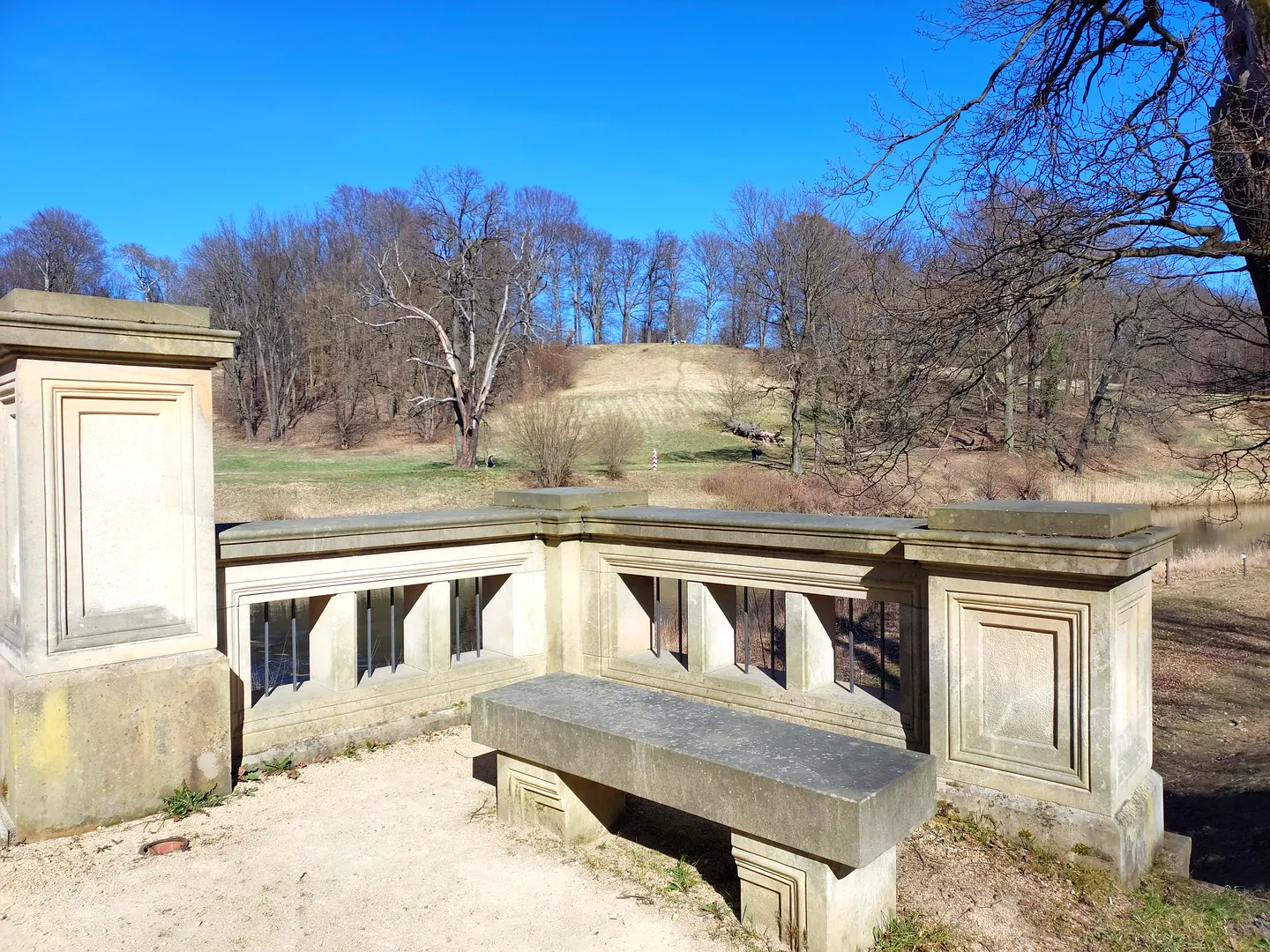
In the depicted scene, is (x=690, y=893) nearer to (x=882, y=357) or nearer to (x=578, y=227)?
(x=882, y=357)

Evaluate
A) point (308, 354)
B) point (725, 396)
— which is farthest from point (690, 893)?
point (308, 354)

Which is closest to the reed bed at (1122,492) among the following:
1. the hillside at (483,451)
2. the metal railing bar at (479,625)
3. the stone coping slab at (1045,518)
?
the hillside at (483,451)

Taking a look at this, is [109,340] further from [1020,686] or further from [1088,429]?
[1088,429]

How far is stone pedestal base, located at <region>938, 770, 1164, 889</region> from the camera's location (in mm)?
3416

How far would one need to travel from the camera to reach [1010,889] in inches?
131

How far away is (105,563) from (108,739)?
75 centimetres

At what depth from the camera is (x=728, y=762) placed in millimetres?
3000

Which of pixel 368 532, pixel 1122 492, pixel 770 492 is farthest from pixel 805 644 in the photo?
pixel 1122 492

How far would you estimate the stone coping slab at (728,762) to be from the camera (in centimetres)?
271

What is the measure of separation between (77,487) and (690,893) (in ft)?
9.95

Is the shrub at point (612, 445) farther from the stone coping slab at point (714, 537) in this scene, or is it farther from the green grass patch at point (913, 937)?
the green grass patch at point (913, 937)

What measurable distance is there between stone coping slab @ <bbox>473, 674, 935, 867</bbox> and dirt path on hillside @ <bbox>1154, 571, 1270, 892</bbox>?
9.06 ft

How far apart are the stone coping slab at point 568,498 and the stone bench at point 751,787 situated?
5.43ft

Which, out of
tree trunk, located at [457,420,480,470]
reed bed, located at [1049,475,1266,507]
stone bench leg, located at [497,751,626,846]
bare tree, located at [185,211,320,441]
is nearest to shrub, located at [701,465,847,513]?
reed bed, located at [1049,475,1266,507]
